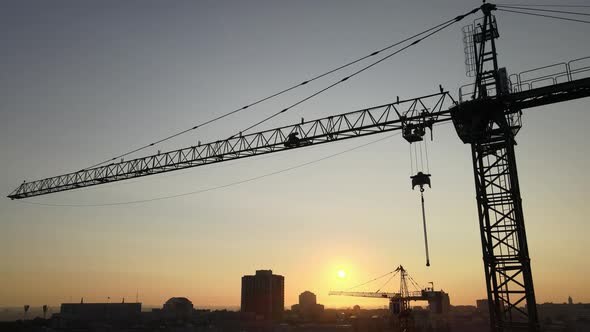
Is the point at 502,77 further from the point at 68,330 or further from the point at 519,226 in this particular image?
the point at 68,330

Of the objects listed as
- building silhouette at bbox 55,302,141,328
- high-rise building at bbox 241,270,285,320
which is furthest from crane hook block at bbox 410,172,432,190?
high-rise building at bbox 241,270,285,320

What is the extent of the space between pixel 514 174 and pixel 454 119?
541 centimetres

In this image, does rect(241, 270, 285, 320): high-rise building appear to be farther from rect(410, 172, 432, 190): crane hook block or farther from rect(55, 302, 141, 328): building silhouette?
rect(410, 172, 432, 190): crane hook block

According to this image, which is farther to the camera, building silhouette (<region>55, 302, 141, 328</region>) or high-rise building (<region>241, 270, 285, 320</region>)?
high-rise building (<region>241, 270, 285, 320</region>)

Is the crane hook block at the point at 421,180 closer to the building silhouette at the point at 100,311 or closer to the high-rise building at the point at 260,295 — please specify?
the building silhouette at the point at 100,311

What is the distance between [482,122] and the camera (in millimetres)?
28516

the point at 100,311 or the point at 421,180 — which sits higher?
the point at 421,180

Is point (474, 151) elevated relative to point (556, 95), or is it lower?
lower

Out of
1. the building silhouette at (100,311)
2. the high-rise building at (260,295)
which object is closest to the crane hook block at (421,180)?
the building silhouette at (100,311)

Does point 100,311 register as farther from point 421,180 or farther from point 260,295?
point 421,180

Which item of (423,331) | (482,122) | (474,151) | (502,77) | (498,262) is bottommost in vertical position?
(423,331)

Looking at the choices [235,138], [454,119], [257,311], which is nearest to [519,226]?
[454,119]

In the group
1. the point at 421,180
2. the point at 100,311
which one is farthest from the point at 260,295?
the point at 421,180

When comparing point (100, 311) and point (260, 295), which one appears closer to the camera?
point (100, 311)
